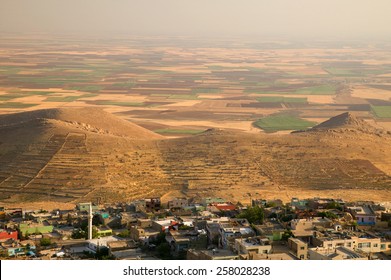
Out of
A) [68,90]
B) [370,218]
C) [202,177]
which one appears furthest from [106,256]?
[68,90]

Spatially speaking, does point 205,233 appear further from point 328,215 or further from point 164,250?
point 328,215

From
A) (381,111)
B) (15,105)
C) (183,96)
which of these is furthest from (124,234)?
(183,96)

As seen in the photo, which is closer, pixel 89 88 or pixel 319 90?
Answer: pixel 89 88

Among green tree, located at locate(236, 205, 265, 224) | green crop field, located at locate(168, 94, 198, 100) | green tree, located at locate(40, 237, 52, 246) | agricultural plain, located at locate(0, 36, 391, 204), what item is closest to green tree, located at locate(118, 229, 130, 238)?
green tree, located at locate(40, 237, 52, 246)

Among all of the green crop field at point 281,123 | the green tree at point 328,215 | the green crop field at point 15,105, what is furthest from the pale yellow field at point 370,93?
the green tree at point 328,215

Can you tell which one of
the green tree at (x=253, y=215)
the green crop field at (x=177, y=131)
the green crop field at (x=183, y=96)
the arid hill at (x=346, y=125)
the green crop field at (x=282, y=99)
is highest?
the green tree at (x=253, y=215)

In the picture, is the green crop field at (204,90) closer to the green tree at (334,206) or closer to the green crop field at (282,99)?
the green crop field at (282,99)

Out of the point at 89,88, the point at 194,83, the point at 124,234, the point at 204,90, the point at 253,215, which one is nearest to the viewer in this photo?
the point at 124,234
